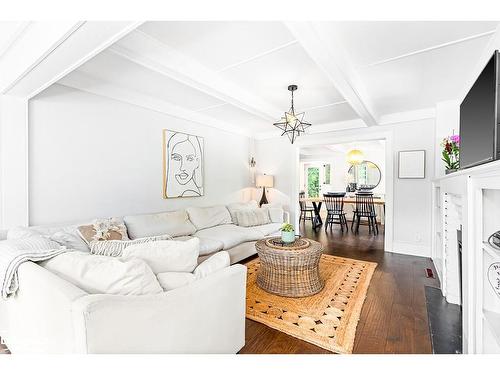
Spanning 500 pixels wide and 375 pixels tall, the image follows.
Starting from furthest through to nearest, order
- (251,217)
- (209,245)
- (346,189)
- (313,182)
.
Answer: (313,182) < (346,189) < (251,217) < (209,245)

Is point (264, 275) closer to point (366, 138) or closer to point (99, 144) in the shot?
point (99, 144)

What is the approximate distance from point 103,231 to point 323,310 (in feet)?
7.33

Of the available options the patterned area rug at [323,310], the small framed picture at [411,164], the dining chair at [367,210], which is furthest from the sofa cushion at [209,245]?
the dining chair at [367,210]

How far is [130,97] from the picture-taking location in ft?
10.4

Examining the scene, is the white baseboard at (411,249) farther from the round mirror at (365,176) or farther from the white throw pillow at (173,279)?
the round mirror at (365,176)

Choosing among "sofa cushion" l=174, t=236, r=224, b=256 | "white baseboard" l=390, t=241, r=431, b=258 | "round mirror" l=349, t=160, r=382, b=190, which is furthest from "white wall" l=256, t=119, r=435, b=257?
"round mirror" l=349, t=160, r=382, b=190

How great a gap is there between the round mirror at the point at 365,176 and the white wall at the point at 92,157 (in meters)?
6.50

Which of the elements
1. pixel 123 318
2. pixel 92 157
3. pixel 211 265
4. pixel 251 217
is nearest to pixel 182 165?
pixel 92 157

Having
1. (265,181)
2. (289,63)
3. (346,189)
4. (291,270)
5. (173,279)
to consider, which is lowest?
(291,270)

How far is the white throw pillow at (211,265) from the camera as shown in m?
1.48

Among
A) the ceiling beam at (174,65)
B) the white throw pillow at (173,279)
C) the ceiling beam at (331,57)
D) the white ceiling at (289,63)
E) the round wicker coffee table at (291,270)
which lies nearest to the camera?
the white throw pillow at (173,279)

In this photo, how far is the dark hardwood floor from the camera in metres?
1.73

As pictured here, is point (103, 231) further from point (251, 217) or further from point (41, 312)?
point (251, 217)

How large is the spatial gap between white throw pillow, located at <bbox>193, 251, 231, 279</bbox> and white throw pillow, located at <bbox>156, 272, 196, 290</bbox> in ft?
0.24
